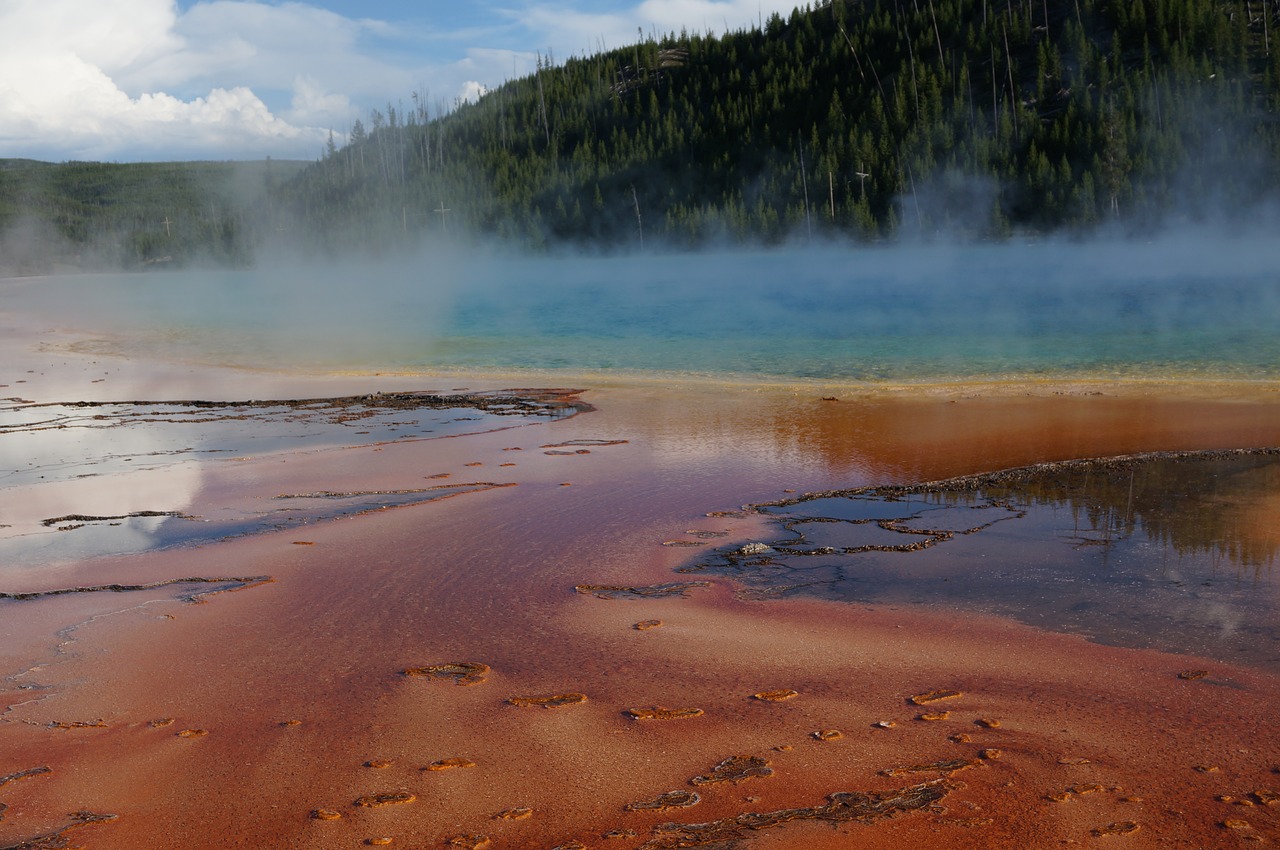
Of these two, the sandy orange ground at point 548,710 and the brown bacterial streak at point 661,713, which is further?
the brown bacterial streak at point 661,713

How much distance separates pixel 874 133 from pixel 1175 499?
3524 inches

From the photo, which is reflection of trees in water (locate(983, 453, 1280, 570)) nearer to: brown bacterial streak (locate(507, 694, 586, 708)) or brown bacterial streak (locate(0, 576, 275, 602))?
brown bacterial streak (locate(507, 694, 586, 708))

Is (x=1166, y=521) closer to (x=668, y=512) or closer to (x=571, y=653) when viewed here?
(x=668, y=512)

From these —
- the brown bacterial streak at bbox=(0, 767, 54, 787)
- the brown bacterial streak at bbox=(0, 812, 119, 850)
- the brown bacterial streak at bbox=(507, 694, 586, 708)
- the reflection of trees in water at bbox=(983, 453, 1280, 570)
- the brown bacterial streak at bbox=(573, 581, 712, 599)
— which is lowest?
the brown bacterial streak at bbox=(0, 812, 119, 850)

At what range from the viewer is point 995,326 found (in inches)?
1150

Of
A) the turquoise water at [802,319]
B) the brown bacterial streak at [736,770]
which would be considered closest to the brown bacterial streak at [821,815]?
the brown bacterial streak at [736,770]

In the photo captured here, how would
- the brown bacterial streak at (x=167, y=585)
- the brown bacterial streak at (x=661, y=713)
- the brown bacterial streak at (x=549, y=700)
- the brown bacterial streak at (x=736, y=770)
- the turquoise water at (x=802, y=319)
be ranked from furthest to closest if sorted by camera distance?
the turquoise water at (x=802, y=319)
the brown bacterial streak at (x=167, y=585)
the brown bacterial streak at (x=549, y=700)
the brown bacterial streak at (x=661, y=713)
the brown bacterial streak at (x=736, y=770)

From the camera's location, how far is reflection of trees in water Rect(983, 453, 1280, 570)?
6.80 metres

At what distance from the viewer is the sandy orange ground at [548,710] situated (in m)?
3.70

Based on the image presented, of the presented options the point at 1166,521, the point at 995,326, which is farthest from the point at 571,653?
the point at 995,326

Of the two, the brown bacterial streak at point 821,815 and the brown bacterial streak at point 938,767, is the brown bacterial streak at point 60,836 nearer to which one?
the brown bacterial streak at point 821,815

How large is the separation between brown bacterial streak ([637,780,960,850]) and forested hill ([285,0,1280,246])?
8026 centimetres

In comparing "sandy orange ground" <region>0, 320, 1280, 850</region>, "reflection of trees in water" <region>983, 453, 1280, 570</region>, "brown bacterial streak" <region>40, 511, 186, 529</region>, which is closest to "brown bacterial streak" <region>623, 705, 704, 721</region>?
"sandy orange ground" <region>0, 320, 1280, 850</region>

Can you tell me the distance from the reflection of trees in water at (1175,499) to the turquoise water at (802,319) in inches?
352
